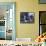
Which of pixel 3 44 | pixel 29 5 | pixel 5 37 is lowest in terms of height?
pixel 5 37

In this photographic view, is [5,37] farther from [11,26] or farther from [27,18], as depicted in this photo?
[27,18]

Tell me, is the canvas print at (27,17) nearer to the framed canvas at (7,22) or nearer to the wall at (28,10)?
the wall at (28,10)

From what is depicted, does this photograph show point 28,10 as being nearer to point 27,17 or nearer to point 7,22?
point 27,17

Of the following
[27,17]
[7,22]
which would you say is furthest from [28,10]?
[7,22]

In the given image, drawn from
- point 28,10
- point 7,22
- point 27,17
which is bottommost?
point 7,22

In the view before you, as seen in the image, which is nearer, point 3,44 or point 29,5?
point 3,44

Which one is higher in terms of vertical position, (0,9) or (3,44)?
(0,9)

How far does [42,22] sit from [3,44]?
360cm

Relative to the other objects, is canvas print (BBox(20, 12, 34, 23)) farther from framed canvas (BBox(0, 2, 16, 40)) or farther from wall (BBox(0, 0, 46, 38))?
framed canvas (BBox(0, 2, 16, 40))

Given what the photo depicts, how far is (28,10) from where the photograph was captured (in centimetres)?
487

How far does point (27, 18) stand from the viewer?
16.0 feet

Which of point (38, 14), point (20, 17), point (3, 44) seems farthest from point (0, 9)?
point (3, 44)

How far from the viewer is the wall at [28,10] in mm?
4801

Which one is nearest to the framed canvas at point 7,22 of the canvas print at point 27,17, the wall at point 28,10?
the wall at point 28,10
